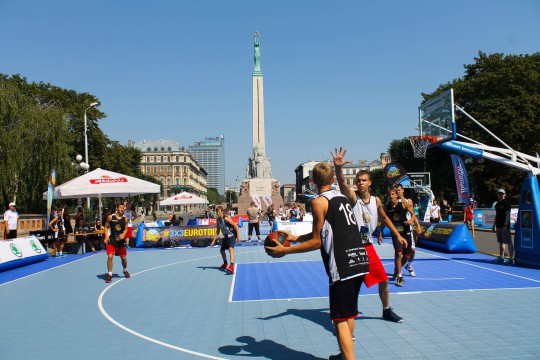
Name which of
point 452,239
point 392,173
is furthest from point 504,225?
point 392,173

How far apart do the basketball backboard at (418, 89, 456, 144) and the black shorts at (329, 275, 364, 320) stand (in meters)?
11.0

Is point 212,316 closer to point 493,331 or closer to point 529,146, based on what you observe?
point 493,331

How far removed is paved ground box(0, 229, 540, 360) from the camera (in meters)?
5.49

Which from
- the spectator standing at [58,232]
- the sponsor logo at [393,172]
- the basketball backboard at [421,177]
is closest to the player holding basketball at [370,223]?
the sponsor logo at [393,172]

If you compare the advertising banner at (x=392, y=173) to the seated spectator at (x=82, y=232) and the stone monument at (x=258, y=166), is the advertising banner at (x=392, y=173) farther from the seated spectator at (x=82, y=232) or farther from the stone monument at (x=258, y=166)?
the stone monument at (x=258, y=166)

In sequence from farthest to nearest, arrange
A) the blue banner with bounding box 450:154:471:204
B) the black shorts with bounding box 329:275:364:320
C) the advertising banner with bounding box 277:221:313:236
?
the blue banner with bounding box 450:154:471:204 → the advertising banner with bounding box 277:221:313:236 → the black shorts with bounding box 329:275:364:320

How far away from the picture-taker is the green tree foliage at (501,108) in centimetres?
3703

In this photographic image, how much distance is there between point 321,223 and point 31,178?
3235cm

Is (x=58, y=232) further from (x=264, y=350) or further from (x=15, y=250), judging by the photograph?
(x=264, y=350)

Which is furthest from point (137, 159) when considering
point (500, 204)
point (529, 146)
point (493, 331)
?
point (493, 331)

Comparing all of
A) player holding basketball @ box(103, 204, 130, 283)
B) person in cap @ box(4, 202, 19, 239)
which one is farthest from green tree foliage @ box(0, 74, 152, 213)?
player holding basketball @ box(103, 204, 130, 283)

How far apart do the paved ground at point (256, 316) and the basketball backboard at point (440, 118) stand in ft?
15.1

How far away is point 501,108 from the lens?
37.8 meters

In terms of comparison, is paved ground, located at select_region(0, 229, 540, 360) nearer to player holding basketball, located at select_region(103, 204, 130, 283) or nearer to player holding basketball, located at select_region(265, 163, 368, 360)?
player holding basketball, located at select_region(103, 204, 130, 283)
